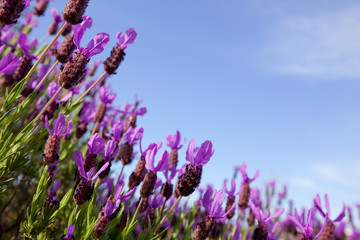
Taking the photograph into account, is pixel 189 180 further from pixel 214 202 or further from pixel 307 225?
pixel 307 225

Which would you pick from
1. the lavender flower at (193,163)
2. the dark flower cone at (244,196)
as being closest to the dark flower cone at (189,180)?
the lavender flower at (193,163)

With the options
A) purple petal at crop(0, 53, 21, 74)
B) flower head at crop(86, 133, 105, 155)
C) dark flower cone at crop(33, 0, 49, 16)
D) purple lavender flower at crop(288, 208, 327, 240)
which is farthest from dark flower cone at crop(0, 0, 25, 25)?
dark flower cone at crop(33, 0, 49, 16)

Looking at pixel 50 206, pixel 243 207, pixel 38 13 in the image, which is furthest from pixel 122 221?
pixel 38 13

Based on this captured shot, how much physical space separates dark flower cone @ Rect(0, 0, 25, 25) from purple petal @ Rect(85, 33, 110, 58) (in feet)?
1.13

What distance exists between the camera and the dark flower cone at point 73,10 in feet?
5.16

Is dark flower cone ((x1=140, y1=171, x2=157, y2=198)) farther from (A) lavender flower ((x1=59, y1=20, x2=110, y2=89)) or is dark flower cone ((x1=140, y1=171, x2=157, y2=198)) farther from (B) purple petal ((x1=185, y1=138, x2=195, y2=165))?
(A) lavender flower ((x1=59, y1=20, x2=110, y2=89))

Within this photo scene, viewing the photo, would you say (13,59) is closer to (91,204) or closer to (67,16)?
(67,16)

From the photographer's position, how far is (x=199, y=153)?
1.58 metres

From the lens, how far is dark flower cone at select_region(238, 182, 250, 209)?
2.35 m

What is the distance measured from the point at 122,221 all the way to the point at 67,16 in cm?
111

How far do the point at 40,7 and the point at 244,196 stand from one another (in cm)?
258

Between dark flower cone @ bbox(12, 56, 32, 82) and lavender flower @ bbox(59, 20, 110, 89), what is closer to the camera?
lavender flower @ bbox(59, 20, 110, 89)

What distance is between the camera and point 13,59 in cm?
157

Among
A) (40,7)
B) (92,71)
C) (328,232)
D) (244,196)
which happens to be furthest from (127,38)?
(92,71)
